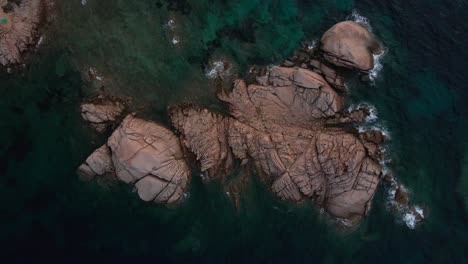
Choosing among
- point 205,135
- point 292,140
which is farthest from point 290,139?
point 205,135

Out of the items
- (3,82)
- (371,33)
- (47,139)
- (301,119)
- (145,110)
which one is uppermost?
(371,33)

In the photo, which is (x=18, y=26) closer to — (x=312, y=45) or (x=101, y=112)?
(x=101, y=112)

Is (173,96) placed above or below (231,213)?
above

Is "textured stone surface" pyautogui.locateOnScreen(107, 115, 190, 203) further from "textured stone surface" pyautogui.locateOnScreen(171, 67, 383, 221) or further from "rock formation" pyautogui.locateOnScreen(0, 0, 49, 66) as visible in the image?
"rock formation" pyautogui.locateOnScreen(0, 0, 49, 66)

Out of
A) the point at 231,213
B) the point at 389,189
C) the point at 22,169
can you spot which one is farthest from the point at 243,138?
the point at 22,169

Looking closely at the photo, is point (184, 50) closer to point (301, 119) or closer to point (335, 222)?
point (301, 119)

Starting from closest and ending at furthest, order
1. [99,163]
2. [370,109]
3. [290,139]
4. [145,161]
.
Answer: [145,161] → [99,163] → [290,139] → [370,109]

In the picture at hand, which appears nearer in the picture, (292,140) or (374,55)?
(292,140)
